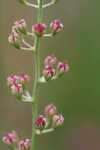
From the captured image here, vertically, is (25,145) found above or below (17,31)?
below

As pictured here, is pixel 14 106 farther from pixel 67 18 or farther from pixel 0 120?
pixel 67 18

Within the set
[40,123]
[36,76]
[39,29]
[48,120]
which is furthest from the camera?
[48,120]

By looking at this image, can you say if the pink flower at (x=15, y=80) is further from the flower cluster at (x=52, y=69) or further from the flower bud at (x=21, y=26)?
the flower bud at (x=21, y=26)

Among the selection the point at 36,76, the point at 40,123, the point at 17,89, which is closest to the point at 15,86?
the point at 17,89

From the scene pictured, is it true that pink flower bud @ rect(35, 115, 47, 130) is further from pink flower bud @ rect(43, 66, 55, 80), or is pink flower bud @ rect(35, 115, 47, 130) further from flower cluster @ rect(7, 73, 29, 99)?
pink flower bud @ rect(43, 66, 55, 80)

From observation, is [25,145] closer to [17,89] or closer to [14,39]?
[17,89]

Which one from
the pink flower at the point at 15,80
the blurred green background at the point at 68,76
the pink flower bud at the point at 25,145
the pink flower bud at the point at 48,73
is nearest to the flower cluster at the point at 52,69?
the pink flower bud at the point at 48,73

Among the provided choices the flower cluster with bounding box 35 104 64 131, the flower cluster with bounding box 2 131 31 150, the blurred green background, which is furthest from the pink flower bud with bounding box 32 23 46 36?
the blurred green background

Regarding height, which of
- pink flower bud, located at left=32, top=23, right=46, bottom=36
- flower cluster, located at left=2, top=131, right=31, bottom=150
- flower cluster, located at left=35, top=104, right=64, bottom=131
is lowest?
flower cluster, located at left=2, top=131, right=31, bottom=150
